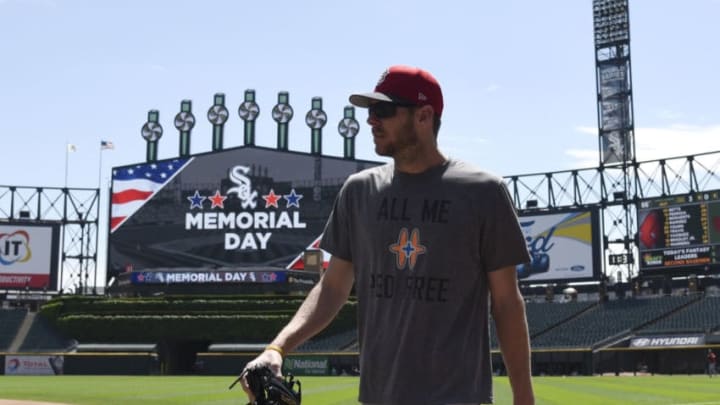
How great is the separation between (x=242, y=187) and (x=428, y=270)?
61.3 meters

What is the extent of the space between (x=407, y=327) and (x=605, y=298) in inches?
2181

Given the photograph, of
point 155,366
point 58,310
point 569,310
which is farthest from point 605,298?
point 58,310

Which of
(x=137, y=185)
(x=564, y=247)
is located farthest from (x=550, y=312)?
(x=137, y=185)

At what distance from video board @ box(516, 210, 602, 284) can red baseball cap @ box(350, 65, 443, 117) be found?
54.4 meters

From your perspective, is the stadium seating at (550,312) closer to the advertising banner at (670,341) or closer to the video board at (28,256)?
the advertising banner at (670,341)

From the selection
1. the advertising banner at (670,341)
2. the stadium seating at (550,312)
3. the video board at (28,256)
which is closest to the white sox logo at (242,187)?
the video board at (28,256)

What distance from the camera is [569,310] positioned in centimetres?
5538

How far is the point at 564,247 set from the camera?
5809 cm

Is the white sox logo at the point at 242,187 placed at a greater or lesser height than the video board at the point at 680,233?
greater

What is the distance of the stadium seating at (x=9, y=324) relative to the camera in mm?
55500

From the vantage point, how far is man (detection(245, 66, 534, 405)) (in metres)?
3.23

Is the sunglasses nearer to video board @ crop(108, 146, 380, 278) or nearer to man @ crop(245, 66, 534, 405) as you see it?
man @ crop(245, 66, 534, 405)

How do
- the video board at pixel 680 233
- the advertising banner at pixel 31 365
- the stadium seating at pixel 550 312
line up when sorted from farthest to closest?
the stadium seating at pixel 550 312 < the video board at pixel 680 233 < the advertising banner at pixel 31 365

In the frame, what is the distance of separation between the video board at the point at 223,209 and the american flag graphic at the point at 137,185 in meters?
0.07
